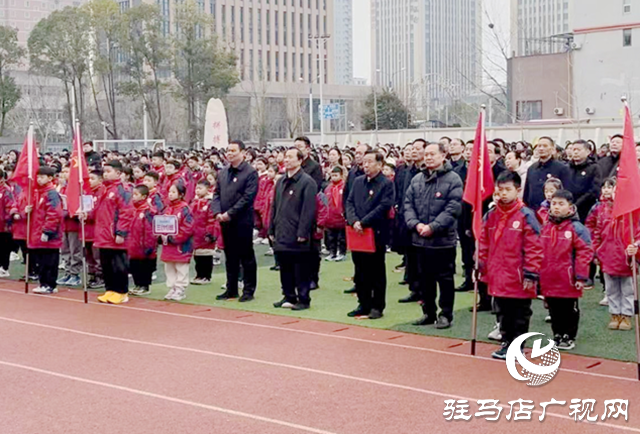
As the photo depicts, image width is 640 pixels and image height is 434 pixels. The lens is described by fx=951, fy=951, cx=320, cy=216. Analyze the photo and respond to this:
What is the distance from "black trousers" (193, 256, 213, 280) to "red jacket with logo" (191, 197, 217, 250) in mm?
250

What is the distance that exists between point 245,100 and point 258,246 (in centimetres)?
4716

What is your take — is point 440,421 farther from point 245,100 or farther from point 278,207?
point 245,100

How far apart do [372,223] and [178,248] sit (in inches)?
128

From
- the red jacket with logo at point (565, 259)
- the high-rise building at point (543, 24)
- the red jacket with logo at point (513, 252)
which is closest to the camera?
the red jacket with logo at point (513, 252)

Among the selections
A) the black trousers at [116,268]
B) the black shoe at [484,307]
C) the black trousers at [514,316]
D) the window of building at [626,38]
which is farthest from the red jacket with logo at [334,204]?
the window of building at [626,38]

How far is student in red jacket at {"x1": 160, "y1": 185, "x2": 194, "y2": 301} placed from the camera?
1309cm

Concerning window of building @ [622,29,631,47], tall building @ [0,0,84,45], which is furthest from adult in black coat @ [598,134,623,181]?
tall building @ [0,0,84,45]

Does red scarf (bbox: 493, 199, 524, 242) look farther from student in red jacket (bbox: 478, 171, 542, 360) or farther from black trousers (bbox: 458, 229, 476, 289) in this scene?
black trousers (bbox: 458, 229, 476, 289)

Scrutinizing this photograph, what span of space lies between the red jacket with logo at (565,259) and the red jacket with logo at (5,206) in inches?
373

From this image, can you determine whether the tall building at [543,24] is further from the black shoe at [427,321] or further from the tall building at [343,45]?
the tall building at [343,45]

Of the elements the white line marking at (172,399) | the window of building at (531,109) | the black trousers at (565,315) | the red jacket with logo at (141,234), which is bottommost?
the white line marking at (172,399)

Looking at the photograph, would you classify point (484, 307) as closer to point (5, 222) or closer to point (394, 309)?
point (394, 309)

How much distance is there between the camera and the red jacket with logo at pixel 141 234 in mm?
13375

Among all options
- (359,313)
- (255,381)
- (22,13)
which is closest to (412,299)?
(359,313)
